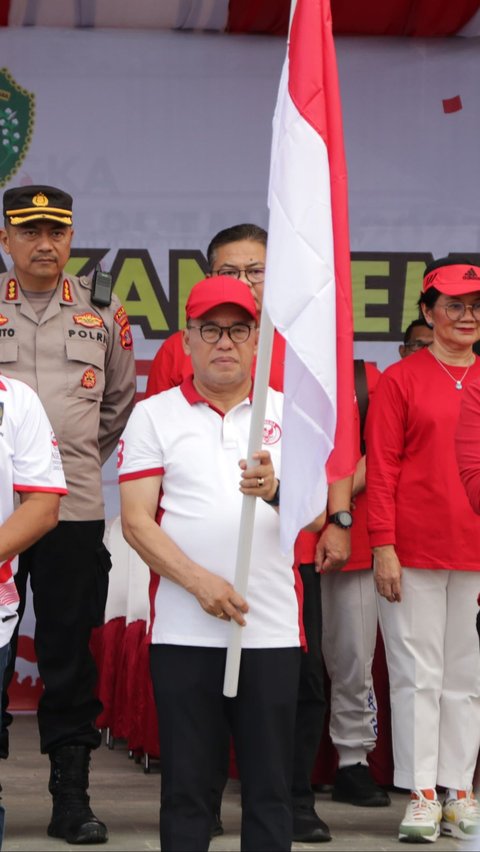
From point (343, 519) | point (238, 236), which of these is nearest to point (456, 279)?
point (238, 236)

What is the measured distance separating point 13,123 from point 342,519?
2.77 m

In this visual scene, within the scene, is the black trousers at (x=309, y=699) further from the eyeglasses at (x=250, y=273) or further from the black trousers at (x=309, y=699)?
the eyeglasses at (x=250, y=273)

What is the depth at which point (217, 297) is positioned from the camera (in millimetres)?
3506

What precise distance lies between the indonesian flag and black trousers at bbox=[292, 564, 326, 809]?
3.92 feet

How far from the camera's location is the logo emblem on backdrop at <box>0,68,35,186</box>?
6586 millimetres

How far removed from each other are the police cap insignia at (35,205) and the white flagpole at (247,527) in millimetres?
1299

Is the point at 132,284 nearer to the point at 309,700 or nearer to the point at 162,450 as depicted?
the point at 309,700

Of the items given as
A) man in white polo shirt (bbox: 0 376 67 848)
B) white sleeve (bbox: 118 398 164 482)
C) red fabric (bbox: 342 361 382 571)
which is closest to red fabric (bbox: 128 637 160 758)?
red fabric (bbox: 342 361 382 571)

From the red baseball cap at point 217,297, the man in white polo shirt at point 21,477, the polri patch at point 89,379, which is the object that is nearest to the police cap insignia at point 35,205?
the polri patch at point 89,379

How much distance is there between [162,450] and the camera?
3.54 meters

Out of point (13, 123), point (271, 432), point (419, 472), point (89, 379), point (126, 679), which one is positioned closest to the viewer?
point (271, 432)

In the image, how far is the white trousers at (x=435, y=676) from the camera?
4738 mm

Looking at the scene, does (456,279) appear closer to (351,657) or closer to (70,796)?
(351,657)

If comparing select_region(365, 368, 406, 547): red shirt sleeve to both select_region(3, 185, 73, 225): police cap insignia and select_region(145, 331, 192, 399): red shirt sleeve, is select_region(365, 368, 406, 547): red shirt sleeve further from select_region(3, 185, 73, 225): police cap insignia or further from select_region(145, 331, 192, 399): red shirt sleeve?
select_region(3, 185, 73, 225): police cap insignia
